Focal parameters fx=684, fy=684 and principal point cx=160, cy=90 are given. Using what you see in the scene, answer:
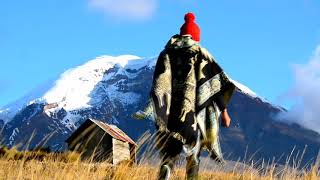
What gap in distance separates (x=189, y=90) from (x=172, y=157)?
703 millimetres

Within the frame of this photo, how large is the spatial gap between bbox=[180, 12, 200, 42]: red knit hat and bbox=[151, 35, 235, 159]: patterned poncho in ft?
0.39

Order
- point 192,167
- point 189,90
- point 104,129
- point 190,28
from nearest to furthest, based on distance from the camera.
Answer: point 192,167 < point 189,90 < point 190,28 < point 104,129

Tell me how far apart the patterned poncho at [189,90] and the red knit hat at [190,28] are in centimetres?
12

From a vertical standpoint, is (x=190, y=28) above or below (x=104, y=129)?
above

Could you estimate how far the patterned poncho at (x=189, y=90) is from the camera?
6879 millimetres

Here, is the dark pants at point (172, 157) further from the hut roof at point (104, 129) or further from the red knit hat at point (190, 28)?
the hut roof at point (104, 129)

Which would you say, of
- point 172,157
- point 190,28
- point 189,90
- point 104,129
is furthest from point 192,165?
point 104,129

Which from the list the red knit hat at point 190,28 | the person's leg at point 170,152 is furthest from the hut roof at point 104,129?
the person's leg at point 170,152

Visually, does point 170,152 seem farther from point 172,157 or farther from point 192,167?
point 192,167

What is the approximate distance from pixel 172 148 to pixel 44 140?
4.76 feet

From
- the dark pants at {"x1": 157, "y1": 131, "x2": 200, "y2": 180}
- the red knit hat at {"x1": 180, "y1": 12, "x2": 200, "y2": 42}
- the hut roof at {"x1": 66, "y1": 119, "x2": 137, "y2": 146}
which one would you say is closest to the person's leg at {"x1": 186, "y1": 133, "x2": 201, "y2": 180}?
the dark pants at {"x1": 157, "y1": 131, "x2": 200, "y2": 180}

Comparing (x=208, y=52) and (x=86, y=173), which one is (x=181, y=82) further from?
(x=86, y=173)

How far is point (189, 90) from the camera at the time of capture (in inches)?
273

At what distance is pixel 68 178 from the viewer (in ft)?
18.0
